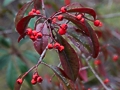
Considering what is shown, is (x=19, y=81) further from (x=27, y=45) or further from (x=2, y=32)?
(x=27, y=45)

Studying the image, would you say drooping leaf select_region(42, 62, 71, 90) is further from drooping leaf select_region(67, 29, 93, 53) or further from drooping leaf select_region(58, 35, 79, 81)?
drooping leaf select_region(67, 29, 93, 53)

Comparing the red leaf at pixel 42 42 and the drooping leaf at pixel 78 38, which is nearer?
the red leaf at pixel 42 42

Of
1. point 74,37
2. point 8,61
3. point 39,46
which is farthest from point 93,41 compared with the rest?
point 8,61

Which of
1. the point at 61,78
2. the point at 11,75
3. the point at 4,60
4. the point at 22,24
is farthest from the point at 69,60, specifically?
the point at 4,60

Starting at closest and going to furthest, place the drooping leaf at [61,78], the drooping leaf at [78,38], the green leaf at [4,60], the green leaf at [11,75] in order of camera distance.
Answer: the drooping leaf at [61,78] → the drooping leaf at [78,38] → the green leaf at [11,75] → the green leaf at [4,60]

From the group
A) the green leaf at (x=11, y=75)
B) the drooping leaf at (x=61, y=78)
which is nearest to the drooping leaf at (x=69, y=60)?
the drooping leaf at (x=61, y=78)

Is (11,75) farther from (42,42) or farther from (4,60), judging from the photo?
(42,42)

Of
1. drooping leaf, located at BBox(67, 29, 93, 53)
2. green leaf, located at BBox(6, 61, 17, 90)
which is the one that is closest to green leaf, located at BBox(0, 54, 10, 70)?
green leaf, located at BBox(6, 61, 17, 90)

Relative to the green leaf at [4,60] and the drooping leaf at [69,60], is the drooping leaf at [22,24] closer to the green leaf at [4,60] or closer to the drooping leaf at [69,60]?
the drooping leaf at [69,60]
